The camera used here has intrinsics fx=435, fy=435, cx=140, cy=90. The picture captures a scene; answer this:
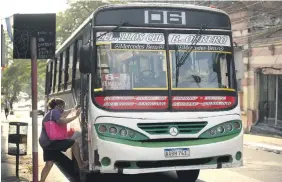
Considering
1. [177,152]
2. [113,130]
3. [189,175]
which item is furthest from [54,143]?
[189,175]

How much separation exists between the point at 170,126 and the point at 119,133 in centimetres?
77

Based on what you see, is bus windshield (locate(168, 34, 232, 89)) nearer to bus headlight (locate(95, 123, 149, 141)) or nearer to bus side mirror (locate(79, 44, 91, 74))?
bus headlight (locate(95, 123, 149, 141))

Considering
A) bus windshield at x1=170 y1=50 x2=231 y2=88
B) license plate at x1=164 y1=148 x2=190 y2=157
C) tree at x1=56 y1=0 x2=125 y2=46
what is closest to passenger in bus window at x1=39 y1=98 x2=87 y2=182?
license plate at x1=164 y1=148 x2=190 y2=157

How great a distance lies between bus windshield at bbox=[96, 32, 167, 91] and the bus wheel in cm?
237

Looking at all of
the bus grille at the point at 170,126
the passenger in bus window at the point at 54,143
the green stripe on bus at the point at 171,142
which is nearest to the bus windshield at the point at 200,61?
the bus grille at the point at 170,126

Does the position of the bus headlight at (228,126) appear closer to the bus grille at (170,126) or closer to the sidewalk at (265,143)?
the bus grille at (170,126)

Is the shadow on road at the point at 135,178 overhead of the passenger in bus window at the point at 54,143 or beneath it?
beneath

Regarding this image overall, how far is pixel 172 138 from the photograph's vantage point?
21.2ft

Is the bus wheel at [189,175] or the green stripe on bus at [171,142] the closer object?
the green stripe on bus at [171,142]

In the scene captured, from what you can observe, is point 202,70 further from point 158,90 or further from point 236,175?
point 236,175

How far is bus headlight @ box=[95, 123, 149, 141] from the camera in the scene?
636 cm

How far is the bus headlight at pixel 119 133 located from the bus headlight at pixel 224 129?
0.98 meters

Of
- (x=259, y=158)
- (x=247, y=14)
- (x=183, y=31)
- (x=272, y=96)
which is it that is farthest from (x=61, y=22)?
(x=183, y=31)

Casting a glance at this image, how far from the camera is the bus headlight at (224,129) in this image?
665 centimetres
